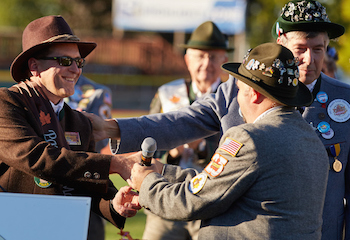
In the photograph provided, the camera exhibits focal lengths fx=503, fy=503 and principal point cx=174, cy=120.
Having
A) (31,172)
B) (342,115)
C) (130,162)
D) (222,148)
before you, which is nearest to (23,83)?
(31,172)

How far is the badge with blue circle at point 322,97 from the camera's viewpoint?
344 centimetres

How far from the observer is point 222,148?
8.61 ft

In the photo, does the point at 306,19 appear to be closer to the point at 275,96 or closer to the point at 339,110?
the point at 339,110

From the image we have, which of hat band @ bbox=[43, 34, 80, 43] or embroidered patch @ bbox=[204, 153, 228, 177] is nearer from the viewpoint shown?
embroidered patch @ bbox=[204, 153, 228, 177]

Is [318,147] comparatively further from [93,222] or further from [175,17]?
[175,17]

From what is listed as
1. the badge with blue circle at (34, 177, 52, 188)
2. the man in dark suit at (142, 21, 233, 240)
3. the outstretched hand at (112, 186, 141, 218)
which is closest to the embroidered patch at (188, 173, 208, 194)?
the outstretched hand at (112, 186, 141, 218)

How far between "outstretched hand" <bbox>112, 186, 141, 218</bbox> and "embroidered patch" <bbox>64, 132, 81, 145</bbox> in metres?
0.43

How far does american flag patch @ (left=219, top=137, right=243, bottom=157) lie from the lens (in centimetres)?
253

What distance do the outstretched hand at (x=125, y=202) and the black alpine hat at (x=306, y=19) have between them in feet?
4.96

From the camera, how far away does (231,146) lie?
2574mm

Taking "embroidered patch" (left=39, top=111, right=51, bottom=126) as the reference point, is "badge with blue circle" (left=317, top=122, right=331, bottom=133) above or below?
below

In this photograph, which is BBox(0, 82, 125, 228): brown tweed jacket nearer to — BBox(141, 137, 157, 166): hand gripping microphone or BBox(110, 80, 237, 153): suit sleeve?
BBox(141, 137, 157, 166): hand gripping microphone

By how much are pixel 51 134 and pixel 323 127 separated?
1788 mm

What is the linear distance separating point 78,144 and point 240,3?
2601 cm
